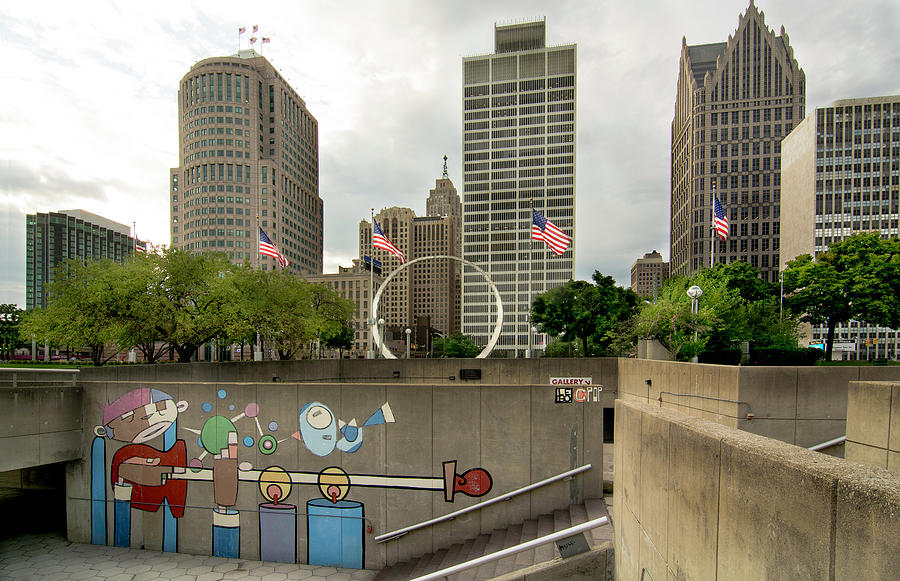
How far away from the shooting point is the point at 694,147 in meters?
133

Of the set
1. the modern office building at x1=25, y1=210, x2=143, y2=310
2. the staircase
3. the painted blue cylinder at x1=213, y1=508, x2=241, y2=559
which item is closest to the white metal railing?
the staircase

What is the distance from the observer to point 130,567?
45.4ft

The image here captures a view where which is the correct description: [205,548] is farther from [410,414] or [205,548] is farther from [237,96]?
[237,96]

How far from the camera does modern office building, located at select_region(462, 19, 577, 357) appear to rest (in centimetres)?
13750

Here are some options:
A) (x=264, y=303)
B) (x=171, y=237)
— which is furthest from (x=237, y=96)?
(x=264, y=303)

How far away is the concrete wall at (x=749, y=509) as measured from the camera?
2.67m

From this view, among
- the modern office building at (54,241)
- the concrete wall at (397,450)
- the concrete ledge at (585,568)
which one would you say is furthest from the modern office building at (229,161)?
the concrete ledge at (585,568)

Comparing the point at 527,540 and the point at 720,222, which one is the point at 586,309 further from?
the point at 527,540

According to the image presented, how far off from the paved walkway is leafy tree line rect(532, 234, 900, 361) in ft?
64.0

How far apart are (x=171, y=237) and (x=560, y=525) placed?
16591 cm

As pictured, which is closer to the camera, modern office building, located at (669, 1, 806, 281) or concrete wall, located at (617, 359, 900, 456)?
concrete wall, located at (617, 359, 900, 456)

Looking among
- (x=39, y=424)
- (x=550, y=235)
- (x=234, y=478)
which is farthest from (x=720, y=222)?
(x=39, y=424)

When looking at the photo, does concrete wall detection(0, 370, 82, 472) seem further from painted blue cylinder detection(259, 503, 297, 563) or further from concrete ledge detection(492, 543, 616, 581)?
concrete ledge detection(492, 543, 616, 581)

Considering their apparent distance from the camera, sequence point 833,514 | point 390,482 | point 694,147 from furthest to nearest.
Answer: point 694,147
point 390,482
point 833,514
